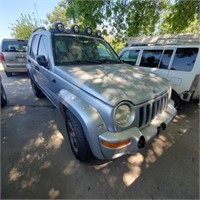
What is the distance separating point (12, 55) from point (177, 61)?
23.8 feet

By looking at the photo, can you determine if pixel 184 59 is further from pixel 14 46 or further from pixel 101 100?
pixel 14 46

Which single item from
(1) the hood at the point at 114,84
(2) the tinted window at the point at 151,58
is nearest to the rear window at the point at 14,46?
(2) the tinted window at the point at 151,58

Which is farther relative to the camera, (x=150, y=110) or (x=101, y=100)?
(x=150, y=110)

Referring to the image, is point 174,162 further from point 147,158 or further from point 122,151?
→ point 122,151

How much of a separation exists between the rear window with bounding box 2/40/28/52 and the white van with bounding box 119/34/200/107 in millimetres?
5967

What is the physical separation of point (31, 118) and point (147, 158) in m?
2.91

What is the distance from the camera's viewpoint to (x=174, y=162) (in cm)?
252

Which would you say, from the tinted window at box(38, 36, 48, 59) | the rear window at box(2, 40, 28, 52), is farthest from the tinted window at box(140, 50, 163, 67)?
the rear window at box(2, 40, 28, 52)

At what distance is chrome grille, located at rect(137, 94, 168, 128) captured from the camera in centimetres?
208

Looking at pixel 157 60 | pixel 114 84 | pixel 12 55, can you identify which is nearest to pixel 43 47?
pixel 114 84

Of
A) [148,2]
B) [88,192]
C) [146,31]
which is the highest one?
[148,2]

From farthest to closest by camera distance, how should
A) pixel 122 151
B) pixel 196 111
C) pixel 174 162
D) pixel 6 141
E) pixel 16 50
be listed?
pixel 16 50 < pixel 196 111 < pixel 6 141 < pixel 174 162 < pixel 122 151

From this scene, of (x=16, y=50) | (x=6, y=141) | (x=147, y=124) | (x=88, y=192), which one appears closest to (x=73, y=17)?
(x=16, y=50)

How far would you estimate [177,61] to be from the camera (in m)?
3.91
